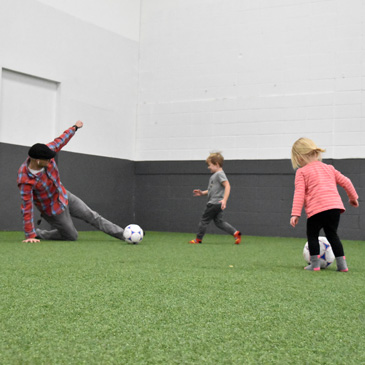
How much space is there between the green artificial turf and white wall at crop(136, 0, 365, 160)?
19.6ft

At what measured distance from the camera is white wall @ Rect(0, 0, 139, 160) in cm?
910

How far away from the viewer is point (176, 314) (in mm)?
2469

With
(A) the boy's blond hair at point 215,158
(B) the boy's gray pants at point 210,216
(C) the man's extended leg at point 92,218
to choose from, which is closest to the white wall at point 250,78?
(A) the boy's blond hair at point 215,158

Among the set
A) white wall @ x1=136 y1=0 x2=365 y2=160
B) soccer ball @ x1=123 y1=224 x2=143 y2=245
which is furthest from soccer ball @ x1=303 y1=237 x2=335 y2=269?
white wall @ x1=136 y1=0 x2=365 y2=160

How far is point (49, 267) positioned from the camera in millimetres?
4082

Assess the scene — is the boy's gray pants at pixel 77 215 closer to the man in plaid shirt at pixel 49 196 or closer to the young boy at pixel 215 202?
the man in plaid shirt at pixel 49 196

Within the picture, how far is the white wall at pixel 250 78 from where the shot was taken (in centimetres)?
971

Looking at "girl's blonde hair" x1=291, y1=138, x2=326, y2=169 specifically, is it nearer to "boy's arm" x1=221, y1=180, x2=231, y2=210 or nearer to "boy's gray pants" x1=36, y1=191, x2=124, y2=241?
"boy's arm" x1=221, y1=180, x2=231, y2=210

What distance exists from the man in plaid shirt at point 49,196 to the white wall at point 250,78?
4.23 meters

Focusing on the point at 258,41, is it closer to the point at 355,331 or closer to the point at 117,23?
the point at 117,23

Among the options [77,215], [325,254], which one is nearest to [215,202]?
[77,215]

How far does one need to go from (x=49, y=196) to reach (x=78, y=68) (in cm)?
420

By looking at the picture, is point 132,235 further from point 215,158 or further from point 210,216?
point 215,158

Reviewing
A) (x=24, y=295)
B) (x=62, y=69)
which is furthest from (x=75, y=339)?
(x=62, y=69)
